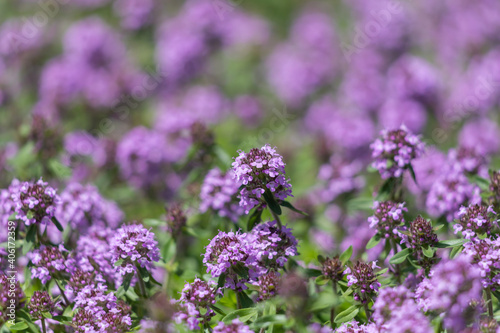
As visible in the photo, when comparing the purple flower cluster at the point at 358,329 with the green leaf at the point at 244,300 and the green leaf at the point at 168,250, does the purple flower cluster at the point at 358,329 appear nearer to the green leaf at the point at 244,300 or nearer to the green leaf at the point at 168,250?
the green leaf at the point at 244,300

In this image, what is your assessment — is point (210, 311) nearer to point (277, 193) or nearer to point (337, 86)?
point (277, 193)

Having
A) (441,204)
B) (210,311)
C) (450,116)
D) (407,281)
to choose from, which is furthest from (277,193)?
(450,116)

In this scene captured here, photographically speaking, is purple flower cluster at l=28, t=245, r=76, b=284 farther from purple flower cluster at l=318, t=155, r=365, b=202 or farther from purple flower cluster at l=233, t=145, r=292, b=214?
purple flower cluster at l=318, t=155, r=365, b=202

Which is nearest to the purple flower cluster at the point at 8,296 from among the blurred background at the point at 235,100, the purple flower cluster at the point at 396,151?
the blurred background at the point at 235,100

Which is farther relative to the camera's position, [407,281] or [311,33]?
[311,33]

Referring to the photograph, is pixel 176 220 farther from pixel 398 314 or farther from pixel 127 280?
pixel 398 314

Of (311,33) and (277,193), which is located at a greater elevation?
(311,33)

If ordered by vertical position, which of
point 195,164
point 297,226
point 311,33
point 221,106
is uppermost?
point 311,33
